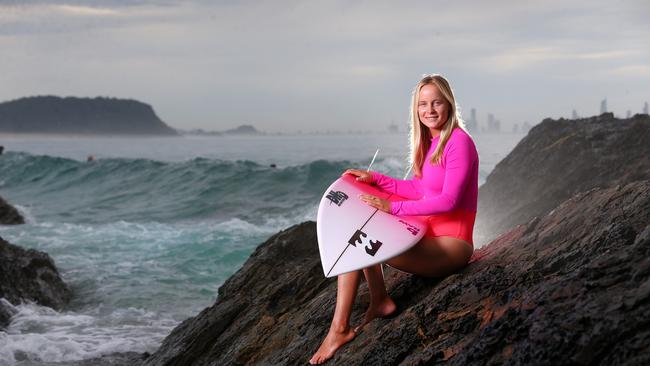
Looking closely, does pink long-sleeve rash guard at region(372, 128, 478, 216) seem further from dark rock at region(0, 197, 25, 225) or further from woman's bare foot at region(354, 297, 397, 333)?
dark rock at region(0, 197, 25, 225)

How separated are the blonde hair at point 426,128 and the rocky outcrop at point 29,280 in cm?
749

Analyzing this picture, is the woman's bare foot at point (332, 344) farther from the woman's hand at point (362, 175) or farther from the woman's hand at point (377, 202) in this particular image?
the woman's hand at point (362, 175)

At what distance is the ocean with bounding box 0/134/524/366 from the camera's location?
8703 millimetres

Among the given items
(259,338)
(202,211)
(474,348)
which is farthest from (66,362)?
(202,211)

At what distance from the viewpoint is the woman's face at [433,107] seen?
3.82 m

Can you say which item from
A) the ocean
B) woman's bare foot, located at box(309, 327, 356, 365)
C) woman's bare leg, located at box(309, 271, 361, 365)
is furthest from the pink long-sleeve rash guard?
the ocean

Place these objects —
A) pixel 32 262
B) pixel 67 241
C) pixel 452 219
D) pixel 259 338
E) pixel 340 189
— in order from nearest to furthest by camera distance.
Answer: pixel 452 219, pixel 340 189, pixel 259 338, pixel 32 262, pixel 67 241

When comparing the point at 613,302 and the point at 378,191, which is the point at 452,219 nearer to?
the point at 378,191

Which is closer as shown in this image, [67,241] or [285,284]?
[285,284]

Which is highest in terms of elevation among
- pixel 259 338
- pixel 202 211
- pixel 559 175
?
pixel 559 175

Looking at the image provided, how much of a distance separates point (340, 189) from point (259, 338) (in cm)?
153

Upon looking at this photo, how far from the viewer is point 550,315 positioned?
260 centimetres

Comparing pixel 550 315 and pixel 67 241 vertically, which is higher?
pixel 550 315

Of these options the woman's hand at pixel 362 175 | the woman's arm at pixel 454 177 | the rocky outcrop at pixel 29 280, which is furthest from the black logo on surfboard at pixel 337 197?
the rocky outcrop at pixel 29 280
